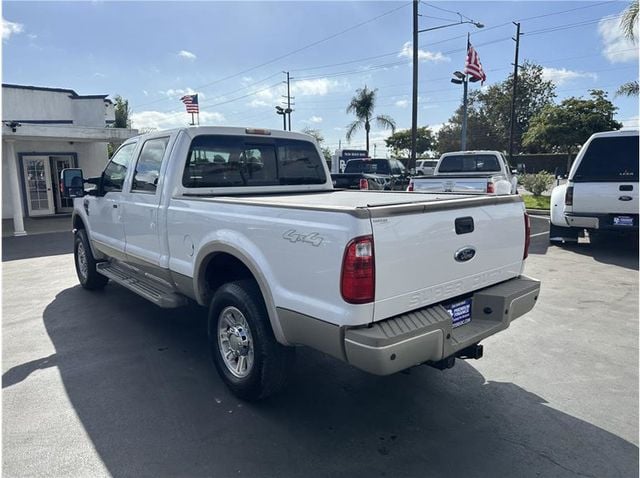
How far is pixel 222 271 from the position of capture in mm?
3910

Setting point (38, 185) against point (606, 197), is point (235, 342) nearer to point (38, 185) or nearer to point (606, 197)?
point (606, 197)

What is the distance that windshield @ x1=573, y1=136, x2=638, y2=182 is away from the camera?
8.16 m

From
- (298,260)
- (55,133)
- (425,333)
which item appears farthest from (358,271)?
(55,133)

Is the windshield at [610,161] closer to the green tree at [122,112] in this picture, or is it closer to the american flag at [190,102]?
the american flag at [190,102]

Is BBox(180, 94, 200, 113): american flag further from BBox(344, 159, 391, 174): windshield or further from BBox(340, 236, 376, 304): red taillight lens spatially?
BBox(340, 236, 376, 304): red taillight lens

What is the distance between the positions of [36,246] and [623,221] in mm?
12508

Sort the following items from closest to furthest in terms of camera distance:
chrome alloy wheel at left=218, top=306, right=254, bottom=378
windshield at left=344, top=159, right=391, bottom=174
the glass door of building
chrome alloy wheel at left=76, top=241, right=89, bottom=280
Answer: chrome alloy wheel at left=218, top=306, right=254, bottom=378
chrome alloy wheel at left=76, top=241, right=89, bottom=280
the glass door of building
windshield at left=344, top=159, right=391, bottom=174

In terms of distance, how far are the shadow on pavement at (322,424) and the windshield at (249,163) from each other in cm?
171

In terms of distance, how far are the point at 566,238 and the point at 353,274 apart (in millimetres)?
8327

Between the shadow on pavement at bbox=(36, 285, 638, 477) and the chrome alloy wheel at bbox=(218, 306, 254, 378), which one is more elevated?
the chrome alloy wheel at bbox=(218, 306, 254, 378)

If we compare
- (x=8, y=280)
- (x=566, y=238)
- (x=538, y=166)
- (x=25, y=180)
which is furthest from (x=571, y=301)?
(x=538, y=166)

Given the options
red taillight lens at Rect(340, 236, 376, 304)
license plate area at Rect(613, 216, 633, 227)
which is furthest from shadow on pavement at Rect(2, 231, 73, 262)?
license plate area at Rect(613, 216, 633, 227)

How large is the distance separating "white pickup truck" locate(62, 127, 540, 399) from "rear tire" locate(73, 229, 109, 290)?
5.37ft

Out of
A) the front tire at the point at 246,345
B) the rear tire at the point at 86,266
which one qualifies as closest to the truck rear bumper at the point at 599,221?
the front tire at the point at 246,345
